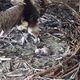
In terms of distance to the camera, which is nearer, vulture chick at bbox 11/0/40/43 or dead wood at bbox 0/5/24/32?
dead wood at bbox 0/5/24/32

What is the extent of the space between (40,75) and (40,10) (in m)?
0.49

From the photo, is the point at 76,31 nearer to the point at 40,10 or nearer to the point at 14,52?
A: the point at 40,10

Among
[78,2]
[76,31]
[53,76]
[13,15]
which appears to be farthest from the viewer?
[78,2]

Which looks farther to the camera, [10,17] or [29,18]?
[29,18]

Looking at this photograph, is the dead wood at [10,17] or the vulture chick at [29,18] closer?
the dead wood at [10,17]

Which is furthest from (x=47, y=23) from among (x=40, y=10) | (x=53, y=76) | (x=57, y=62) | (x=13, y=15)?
(x=53, y=76)

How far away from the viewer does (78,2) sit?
228 centimetres

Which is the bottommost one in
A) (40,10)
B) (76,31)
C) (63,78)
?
(63,78)

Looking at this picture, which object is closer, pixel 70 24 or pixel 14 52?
pixel 14 52

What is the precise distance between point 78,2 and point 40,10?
620 millimetres

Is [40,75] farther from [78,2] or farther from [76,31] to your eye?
[78,2]

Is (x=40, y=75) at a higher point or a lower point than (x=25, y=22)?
lower

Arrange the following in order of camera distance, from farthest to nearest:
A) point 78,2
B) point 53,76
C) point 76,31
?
point 78,2, point 76,31, point 53,76

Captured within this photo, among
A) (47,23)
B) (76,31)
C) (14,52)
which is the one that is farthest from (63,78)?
(47,23)
